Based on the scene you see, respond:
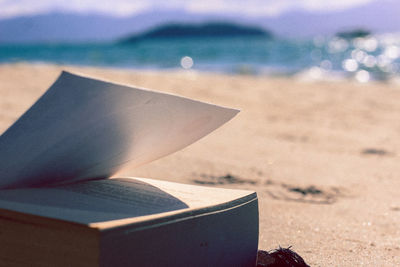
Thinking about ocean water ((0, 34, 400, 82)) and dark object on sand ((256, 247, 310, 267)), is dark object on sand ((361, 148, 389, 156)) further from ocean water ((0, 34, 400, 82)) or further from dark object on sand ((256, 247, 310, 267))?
ocean water ((0, 34, 400, 82))

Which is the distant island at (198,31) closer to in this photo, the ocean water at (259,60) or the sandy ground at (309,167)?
the ocean water at (259,60)

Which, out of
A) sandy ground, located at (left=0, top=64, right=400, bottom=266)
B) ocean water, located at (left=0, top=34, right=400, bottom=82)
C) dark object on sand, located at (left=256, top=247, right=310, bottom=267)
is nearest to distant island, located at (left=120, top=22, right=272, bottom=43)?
ocean water, located at (left=0, top=34, right=400, bottom=82)

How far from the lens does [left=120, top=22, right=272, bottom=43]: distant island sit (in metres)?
80.6

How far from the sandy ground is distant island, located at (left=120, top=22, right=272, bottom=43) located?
2931 inches

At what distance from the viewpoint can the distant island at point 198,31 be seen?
80562mm

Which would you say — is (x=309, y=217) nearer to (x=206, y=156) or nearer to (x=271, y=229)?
(x=271, y=229)

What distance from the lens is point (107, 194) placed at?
153 centimetres

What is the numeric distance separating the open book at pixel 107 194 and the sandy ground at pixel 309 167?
0.75 feet

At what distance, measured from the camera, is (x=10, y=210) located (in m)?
1.31

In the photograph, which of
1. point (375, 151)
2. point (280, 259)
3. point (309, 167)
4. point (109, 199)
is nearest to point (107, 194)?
point (109, 199)

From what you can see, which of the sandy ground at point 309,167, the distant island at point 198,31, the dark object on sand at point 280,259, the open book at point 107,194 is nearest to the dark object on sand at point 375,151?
the sandy ground at point 309,167

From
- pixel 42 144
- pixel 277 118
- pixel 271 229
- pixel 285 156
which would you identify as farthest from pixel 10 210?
pixel 277 118

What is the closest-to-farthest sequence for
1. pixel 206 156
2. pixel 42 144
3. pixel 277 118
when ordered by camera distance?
pixel 42 144, pixel 206 156, pixel 277 118

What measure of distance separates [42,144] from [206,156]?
2503 millimetres
